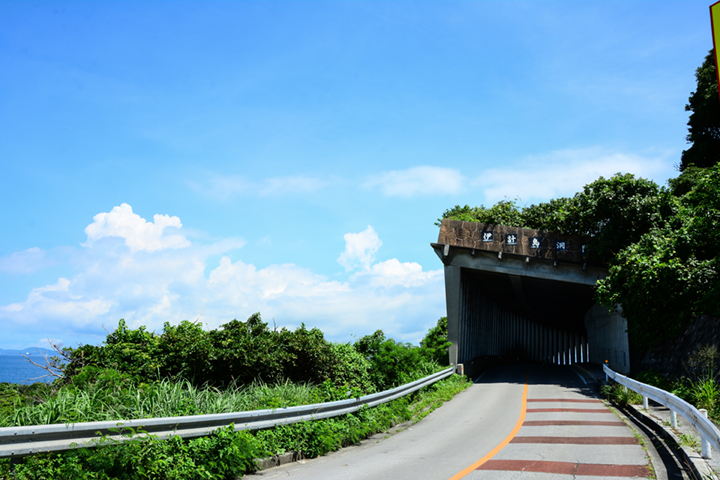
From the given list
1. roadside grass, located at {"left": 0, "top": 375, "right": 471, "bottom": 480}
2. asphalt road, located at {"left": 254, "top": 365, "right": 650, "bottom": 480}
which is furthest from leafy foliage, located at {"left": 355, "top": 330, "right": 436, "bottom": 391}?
roadside grass, located at {"left": 0, "top": 375, "right": 471, "bottom": 480}

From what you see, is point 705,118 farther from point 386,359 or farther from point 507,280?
point 386,359

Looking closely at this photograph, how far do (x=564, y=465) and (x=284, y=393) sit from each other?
5.94 metres

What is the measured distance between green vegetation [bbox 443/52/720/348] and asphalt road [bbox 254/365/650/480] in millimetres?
6707

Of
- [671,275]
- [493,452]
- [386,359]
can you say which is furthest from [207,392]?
[671,275]

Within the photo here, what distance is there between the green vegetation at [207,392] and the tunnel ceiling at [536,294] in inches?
519

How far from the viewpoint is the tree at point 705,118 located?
3712 centimetres

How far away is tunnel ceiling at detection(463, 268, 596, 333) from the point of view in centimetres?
2962

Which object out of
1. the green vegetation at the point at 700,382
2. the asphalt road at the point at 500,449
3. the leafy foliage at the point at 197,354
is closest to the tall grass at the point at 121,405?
the asphalt road at the point at 500,449

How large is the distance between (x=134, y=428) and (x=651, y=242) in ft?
75.0

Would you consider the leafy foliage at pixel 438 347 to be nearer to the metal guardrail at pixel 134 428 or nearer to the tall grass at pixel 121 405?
the metal guardrail at pixel 134 428

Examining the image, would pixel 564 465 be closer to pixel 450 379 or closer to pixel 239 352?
pixel 239 352

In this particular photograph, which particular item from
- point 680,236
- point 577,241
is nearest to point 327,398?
point 680,236

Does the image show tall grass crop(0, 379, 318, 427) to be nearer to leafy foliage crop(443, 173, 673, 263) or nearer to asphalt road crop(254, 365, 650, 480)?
asphalt road crop(254, 365, 650, 480)

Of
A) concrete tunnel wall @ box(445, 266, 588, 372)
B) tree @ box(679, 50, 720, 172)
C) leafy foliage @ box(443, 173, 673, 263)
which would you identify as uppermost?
tree @ box(679, 50, 720, 172)
